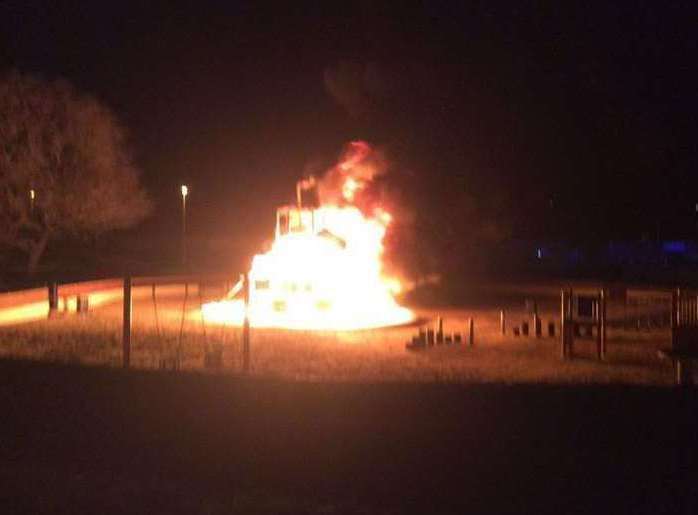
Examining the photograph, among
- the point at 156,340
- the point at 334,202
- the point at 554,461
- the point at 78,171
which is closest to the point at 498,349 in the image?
the point at 156,340

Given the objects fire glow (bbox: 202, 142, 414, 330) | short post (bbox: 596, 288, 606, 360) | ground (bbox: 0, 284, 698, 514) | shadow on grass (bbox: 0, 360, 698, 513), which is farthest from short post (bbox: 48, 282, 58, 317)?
shadow on grass (bbox: 0, 360, 698, 513)

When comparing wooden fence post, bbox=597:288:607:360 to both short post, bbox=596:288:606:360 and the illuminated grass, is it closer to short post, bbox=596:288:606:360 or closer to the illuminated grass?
short post, bbox=596:288:606:360

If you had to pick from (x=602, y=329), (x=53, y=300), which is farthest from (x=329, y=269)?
(x=602, y=329)

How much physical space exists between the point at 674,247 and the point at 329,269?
40.1 m

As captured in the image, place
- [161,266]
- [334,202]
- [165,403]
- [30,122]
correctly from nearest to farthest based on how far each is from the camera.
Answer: [165,403], [334,202], [30,122], [161,266]

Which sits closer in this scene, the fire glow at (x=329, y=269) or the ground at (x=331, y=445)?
the ground at (x=331, y=445)

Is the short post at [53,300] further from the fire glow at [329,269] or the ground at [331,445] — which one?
the ground at [331,445]

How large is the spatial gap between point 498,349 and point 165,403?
1186cm

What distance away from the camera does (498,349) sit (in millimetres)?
19391

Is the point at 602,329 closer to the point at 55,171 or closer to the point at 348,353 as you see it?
the point at 348,353

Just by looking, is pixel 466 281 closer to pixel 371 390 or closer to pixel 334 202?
pixel 334 202

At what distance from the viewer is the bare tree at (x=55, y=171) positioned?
40.8 meters

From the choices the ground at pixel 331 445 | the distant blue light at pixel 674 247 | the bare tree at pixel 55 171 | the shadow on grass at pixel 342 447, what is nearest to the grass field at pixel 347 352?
the ground at pixel 331 445

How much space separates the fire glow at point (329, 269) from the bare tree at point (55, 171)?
38.5 feet
